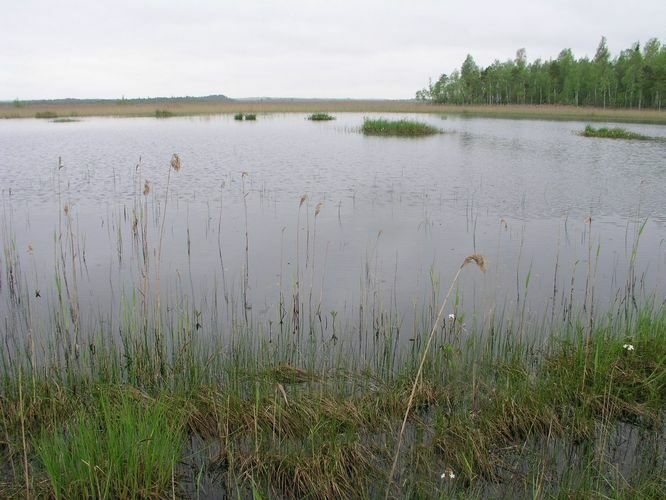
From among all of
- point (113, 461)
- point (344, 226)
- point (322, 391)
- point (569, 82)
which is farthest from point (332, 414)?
point (569, 82)

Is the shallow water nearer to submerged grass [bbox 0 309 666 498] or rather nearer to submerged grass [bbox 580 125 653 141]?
submerged grass [bbox 0 309 666 498]

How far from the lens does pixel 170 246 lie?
6559 mm

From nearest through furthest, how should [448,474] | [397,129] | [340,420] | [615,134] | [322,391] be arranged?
1. [448,474]
2. [340,420]
3. [322,391]
4. [615,134]
5. [397,129]

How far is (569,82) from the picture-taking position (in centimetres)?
5047

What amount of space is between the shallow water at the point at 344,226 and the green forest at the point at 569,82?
33922 millimetres

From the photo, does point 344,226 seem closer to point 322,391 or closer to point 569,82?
point 322,391

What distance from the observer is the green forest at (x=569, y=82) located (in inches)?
1742

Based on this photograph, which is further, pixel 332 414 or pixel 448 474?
pixel 332 414

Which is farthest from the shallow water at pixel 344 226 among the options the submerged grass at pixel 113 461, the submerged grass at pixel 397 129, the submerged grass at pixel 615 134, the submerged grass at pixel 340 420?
the submerged grass at pixel 397 129

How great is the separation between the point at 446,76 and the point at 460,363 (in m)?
67.6

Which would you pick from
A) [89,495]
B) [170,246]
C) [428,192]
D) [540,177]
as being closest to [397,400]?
[89,495]

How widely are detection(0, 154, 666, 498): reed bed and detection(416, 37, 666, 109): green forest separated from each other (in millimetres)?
45074

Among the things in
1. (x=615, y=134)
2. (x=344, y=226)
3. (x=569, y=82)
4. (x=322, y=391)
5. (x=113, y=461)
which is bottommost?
(x=322, y=391)

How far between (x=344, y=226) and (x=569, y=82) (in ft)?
166
